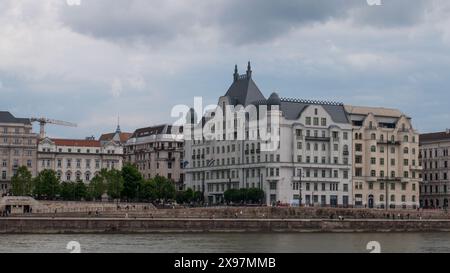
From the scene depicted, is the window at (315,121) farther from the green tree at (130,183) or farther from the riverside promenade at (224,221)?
the green tree at (130,183)

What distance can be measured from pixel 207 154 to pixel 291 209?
33.8 metres

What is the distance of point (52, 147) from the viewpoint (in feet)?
502

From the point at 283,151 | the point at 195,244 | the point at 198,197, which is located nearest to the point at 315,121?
the point at 283,151

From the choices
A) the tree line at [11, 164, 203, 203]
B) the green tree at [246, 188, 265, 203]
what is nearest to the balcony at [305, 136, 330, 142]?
the green tree at [246, 188, 265, 203]

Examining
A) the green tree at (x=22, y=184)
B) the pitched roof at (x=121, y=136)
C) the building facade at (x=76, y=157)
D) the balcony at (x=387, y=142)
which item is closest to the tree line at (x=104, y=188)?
the green tree at (x=22, y=184)

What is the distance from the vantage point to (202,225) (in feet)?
286

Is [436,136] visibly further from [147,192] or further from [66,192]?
[66,192]

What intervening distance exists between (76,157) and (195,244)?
92537 millimetres

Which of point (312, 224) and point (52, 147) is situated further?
point (52, 147)

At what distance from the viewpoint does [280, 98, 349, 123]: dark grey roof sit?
128 metres

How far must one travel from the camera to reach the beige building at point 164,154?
546ft

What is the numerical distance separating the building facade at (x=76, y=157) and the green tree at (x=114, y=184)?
77.2 feet
